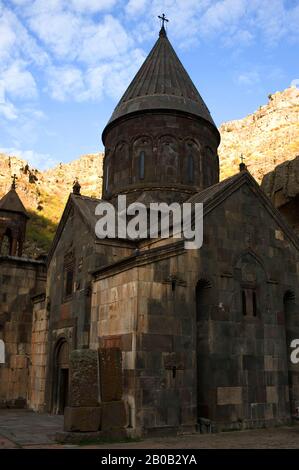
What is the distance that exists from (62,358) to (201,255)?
5.79m

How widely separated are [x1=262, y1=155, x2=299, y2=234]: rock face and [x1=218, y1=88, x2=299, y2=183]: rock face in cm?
4183

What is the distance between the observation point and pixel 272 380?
35.3ft

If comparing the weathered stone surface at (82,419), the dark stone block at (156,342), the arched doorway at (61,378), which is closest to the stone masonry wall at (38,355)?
the arched doorway at (61,378)

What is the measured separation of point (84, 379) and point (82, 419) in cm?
69

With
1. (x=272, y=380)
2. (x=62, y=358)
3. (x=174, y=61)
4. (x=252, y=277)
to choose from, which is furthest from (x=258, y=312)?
(x=174, y=61)

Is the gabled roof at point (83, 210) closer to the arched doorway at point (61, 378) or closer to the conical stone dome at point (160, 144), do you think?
the conical stone dome at point (160, 144)

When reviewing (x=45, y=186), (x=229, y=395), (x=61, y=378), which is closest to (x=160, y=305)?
(x=229, y=395)

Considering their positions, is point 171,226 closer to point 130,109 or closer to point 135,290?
point 135,290

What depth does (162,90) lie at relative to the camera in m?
16.8

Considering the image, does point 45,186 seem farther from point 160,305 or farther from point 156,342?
point 156,342

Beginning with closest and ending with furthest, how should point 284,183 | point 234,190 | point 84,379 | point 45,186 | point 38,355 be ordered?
point 84,379 < point 234,190 < point 284,183 < point 38,355 < point 45,186
